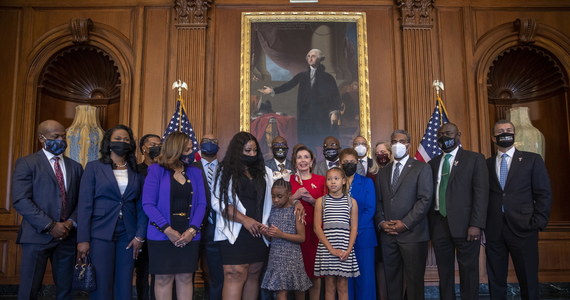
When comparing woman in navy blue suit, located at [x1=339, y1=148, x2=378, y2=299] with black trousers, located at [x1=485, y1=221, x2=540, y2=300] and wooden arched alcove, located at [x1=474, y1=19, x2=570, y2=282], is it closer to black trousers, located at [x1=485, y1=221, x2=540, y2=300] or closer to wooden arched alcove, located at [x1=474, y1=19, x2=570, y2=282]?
black trousers, located at [x1=485, y1=221, x2=540, y2=300]

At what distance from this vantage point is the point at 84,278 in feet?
12.0

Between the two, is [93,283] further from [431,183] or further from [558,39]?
[558,39]

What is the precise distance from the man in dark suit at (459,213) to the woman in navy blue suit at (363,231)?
609 mm

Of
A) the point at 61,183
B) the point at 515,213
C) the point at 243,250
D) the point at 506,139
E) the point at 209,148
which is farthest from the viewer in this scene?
the point at 209,148

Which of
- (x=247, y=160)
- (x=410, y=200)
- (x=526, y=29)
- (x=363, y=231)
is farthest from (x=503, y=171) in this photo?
(x=526, y=29)

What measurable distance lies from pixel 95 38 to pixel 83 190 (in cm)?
404

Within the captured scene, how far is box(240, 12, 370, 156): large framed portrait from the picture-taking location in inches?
270

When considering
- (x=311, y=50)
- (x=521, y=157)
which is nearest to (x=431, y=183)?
(x=521, y=157)

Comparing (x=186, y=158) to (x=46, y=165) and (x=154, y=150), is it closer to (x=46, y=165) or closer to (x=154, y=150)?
(x=154, y=150)

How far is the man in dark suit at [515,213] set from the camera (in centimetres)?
438

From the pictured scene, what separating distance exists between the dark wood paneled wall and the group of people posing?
2.30 metres

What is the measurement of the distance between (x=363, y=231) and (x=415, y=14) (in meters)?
4.07

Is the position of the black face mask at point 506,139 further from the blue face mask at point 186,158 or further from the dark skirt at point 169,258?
the dark skirt at point 169,258

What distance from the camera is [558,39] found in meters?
7.11
